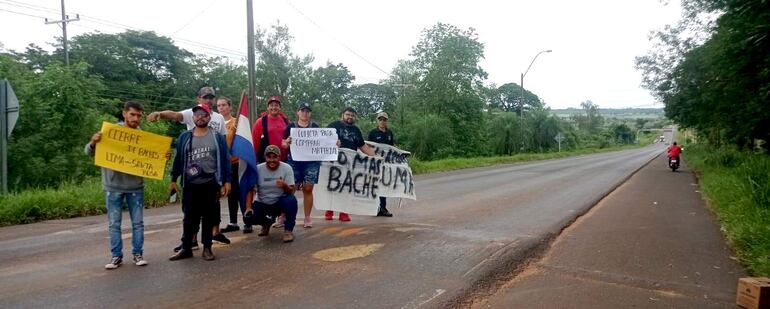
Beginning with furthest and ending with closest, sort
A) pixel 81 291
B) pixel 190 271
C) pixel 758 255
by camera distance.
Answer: pixel 758 255
pixel 190 271
pixel 81 291

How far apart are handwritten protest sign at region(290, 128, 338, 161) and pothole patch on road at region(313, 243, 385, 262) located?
65.7 inches

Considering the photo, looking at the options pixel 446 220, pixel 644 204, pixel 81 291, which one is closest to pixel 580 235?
pixel 446 220

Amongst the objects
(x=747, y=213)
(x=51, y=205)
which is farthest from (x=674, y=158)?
(x=51, y=205)

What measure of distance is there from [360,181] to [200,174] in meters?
3.32

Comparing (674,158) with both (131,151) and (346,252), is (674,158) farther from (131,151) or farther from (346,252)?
(131,151)

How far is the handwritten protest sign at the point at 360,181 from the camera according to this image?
8.13m

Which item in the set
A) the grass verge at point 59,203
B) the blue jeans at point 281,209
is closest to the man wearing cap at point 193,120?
the blue jeans at point 281,209

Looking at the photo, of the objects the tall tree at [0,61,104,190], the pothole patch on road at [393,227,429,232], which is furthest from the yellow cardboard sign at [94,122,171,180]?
the tall tree at [0,61,104,190]

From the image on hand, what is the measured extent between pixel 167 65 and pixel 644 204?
44798 millimetres

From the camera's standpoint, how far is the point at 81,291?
178 inches

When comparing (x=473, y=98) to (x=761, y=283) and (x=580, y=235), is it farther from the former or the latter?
(x=761, y=283)

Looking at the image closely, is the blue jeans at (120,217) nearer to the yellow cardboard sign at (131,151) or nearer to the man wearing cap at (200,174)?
the yellow cardboard sign at (131,151)

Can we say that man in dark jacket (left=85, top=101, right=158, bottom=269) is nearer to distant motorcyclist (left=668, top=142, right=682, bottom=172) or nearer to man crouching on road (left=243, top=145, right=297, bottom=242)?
man crouching on road (left=243, top=145, right=297, bottom=242)

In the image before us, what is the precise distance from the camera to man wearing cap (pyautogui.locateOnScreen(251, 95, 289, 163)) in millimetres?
7156
